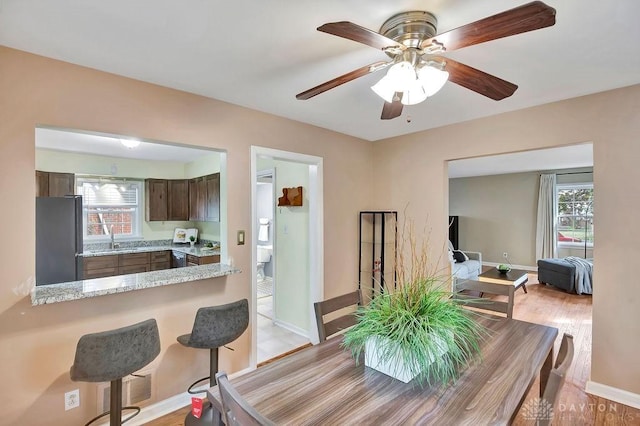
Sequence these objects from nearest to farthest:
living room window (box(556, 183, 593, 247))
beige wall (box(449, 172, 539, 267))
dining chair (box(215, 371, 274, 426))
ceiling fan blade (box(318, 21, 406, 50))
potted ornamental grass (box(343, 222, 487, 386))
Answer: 1. dining chair (box(215, 371, 274, 426))
2. ceiling fan blade (box(318, 21, 406, 50))
3. potted ornamental grass (box(343, 222, 487, 386))
4. living room window (box(556, 183, 593, 247))
5. beige wall (box(449, 172, 539, 267))

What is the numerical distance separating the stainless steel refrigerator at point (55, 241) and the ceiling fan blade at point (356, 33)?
2.93m

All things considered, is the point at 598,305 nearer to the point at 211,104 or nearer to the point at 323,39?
the point at 323,39

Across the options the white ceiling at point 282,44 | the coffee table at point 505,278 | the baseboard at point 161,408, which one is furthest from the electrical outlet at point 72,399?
the coffee table at point 505,278

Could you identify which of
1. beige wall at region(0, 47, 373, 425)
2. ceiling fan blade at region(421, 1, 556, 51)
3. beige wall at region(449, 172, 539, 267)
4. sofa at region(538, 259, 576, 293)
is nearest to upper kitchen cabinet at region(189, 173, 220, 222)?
beige wall at region(0, 47, 373, 425)

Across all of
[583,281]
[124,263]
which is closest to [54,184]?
[124,263]

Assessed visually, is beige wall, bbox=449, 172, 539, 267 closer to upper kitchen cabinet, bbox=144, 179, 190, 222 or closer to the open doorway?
the open doorway

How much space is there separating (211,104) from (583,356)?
→ 4281mm

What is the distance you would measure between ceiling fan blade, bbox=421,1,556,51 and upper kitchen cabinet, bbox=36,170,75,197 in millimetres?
5205

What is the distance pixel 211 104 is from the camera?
99.2 inches

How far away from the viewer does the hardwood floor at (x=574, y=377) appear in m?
2.16

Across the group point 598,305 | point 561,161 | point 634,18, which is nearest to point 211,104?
point 634,18

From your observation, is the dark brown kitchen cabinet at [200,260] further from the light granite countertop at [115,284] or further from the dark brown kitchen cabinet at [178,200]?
the light granite countertop at [115,284]

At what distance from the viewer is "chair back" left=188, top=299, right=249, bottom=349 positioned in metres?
2.04

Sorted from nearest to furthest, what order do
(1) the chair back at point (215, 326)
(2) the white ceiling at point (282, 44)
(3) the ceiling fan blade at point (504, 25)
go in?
1. (3) the ceiling fan blade at point (504, 25)
2. (2) the white ceiling at point (282, 44)
3. (1) the chair back at point (215, 326)
